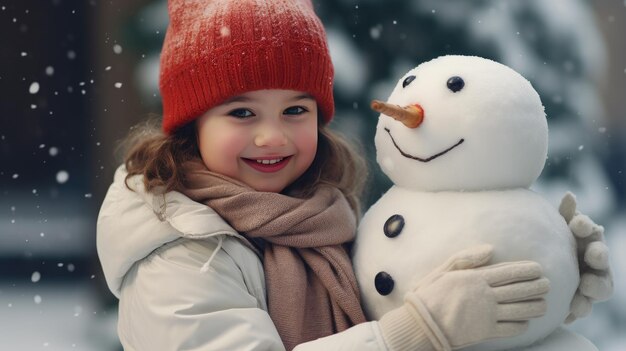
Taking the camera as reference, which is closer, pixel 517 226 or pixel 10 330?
pixel 517 226

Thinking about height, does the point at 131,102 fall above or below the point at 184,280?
below

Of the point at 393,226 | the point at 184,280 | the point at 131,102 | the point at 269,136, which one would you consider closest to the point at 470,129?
the point at 393,226

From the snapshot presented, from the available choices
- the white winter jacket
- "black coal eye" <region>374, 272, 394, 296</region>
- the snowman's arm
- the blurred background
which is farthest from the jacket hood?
the blurred background

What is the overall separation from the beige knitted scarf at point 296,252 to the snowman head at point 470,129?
17 centimetres

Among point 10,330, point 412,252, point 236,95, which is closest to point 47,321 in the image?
point 10,330

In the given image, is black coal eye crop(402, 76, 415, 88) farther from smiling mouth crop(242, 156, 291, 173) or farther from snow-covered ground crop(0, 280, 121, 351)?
snow-covered ground crop(0, 280, 121, 351)

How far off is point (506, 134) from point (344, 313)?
36cm

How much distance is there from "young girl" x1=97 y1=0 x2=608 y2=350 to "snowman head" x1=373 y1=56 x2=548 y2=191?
136 mm

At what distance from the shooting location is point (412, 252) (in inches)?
42.3

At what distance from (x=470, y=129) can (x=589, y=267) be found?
279 mm

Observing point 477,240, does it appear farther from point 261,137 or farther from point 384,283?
point 261,137

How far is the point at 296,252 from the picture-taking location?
3.99 feet

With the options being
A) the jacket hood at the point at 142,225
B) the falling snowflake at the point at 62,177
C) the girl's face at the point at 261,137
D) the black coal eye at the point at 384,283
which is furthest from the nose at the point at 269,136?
the falling snowflake at the point at 62,177

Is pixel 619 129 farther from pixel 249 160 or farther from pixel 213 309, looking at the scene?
pixel 213 309
